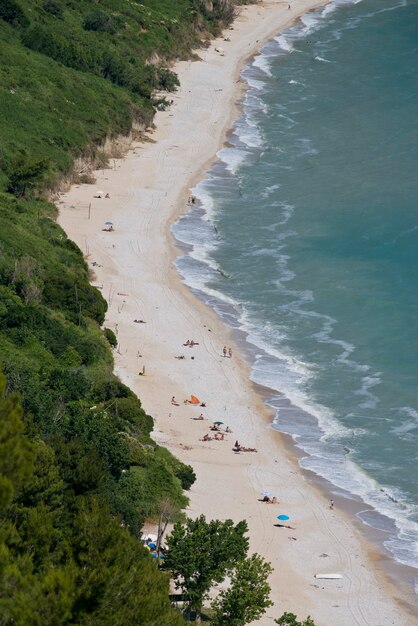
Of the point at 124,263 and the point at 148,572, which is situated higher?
the point at 124,263

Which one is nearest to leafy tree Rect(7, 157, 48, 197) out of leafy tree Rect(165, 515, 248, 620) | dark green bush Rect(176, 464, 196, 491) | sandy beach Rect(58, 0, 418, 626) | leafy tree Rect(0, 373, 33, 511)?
sandy beach Rect(58, 0, 418, 626)

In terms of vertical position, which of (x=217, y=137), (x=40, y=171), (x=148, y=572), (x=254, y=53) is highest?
(x=254, y=53)

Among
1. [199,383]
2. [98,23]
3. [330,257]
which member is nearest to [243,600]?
[199,383]

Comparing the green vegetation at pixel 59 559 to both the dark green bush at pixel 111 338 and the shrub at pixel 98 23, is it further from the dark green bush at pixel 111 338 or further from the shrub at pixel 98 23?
the shrub at pixel 98 23

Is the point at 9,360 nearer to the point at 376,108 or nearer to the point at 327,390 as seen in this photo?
the point at 327,390

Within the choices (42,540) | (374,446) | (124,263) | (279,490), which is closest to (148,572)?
(42,540)

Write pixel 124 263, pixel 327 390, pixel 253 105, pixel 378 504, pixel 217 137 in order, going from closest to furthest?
1. pixel 378 504
2. pixel 327 390
3. pixel 124 263
4. pixel 217 137
5. pixel 253 105

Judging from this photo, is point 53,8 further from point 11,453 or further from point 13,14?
point 11,453
